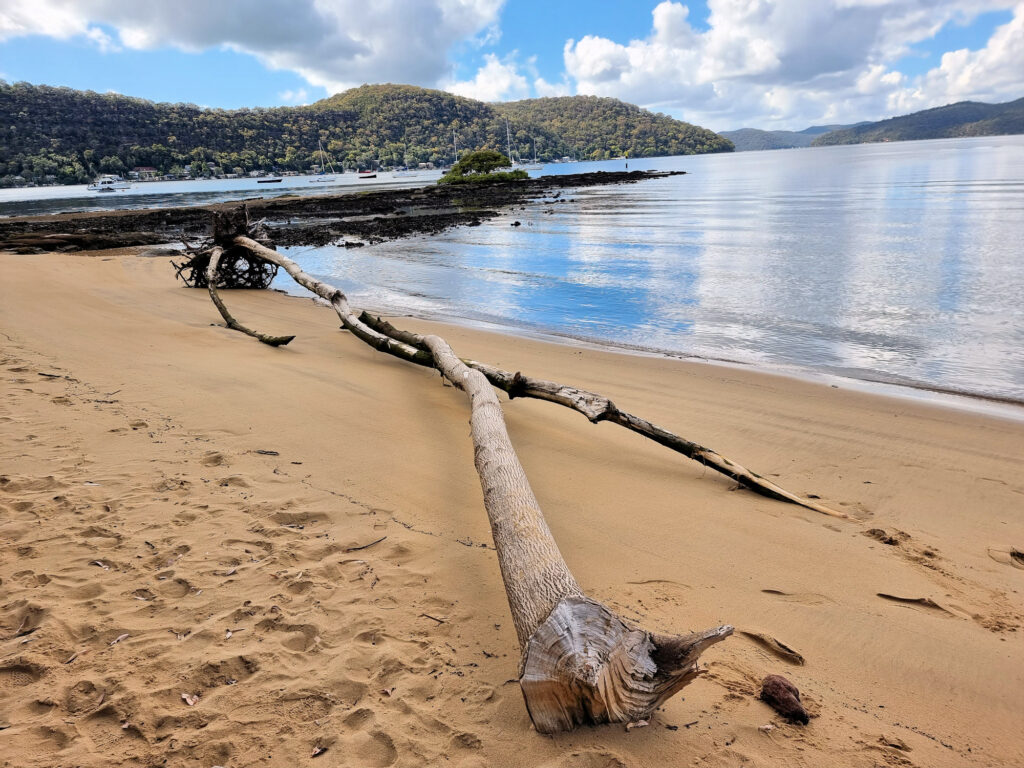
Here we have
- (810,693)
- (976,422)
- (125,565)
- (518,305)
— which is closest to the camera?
(810,693)

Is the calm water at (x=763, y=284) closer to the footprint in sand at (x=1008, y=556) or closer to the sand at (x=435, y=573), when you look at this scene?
the sand at (x=435, y=573)

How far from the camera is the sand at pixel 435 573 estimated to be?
2.03 metres

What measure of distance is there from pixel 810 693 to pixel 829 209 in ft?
109

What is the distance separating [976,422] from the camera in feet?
19.3

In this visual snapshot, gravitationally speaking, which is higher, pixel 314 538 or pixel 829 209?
pixel 829 209

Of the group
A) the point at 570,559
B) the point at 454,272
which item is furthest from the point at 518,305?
the point at 570,559

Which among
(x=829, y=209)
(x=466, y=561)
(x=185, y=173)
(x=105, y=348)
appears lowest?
(x=466, y=561)

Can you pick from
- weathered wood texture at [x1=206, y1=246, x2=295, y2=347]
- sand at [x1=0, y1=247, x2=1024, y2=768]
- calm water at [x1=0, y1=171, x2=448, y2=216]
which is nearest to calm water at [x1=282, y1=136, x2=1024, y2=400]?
sand at [x1=0, y1=247, x2=1024, y2=768]

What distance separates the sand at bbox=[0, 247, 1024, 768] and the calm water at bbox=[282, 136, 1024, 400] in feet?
9.63

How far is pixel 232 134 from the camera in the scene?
13638 cm

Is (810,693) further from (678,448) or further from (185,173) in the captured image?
(185,173)

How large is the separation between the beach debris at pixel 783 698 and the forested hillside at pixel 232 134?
428ft

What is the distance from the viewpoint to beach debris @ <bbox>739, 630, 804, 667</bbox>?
8.25ft

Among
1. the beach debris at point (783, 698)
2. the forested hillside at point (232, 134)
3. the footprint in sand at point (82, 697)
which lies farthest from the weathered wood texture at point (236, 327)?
the forested hillside at point (232, 134)
